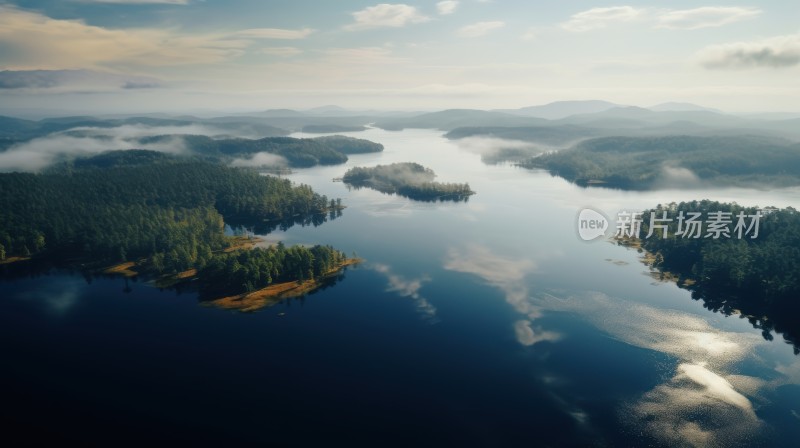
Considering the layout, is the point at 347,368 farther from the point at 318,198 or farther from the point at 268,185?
the point at 268,185

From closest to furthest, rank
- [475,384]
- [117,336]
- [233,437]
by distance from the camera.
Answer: [233,437] → [475,384] → [117,336]

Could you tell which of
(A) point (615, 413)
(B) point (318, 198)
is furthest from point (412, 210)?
(A) point (615, 413)

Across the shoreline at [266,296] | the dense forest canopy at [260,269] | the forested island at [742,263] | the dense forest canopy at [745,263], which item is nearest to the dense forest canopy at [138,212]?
the dense forest canopy at [260,269]

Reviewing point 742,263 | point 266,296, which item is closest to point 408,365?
point 266,296

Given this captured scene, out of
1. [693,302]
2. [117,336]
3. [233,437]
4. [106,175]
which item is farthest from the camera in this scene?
[106,175]

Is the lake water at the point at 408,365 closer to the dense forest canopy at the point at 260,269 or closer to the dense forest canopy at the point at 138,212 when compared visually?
the dense forest canopy at the point at 260,269

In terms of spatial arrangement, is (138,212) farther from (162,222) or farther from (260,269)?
(260,269)
